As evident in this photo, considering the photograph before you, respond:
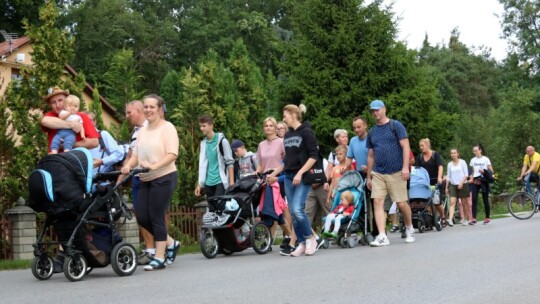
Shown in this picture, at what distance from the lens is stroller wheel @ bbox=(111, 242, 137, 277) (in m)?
9.63

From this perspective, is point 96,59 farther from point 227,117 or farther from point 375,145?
point 375,145

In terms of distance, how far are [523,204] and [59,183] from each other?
15370 millimetres

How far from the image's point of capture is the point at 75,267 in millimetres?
9508

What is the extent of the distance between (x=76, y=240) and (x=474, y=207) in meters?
14.0

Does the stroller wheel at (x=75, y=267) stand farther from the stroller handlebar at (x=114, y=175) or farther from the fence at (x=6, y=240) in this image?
the fence at (x=6, y=240)

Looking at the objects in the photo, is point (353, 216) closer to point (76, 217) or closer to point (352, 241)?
point (352, 241)

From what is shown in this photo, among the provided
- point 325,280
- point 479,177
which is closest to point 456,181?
point 479,177

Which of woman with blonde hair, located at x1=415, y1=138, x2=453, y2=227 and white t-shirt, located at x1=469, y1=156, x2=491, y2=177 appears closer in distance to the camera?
woman with blonde hair, located at x1=415, y1=138, x2=453, y2=227

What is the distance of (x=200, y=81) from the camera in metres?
22.9

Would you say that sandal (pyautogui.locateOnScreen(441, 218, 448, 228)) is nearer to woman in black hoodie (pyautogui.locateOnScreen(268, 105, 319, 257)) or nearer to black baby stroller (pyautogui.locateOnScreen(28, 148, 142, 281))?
woman in black hoodie (pyautogui.locateOnScreen(268, 105, 319, 257))

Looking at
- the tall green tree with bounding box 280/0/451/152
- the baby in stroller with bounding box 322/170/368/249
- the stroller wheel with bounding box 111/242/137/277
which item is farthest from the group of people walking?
the tall green tree with bounding box 280/0/451/152

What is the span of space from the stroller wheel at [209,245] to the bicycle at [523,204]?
1102cm

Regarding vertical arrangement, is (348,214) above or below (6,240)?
above

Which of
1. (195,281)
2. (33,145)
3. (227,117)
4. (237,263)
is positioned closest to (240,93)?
(227,117)
